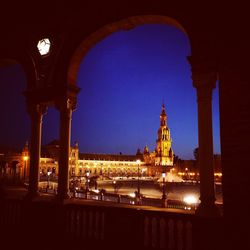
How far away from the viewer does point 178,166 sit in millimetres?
128250

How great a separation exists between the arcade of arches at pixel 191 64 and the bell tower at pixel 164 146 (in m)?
119

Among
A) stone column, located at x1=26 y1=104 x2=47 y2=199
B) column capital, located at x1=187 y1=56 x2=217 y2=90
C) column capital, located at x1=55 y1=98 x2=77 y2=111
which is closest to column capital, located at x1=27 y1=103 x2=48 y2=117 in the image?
stone column, located at x1=26 y1=104 x2=47 y2=199

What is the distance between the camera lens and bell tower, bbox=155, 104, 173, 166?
12875 cm

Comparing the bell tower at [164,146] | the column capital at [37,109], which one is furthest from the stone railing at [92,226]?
the bell tower at [164,146]

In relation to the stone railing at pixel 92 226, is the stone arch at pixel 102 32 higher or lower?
higher

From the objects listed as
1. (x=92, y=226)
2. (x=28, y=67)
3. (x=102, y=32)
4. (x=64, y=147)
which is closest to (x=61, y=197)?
(x=64, y=147)

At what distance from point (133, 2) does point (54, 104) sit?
4.16 metres

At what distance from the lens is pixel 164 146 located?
129750mm

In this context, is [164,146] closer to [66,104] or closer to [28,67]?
[28,67]

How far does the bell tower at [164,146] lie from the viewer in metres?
129

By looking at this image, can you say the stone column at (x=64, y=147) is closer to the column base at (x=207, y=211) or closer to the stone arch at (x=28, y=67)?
the stone arch at (x=28, y=67)

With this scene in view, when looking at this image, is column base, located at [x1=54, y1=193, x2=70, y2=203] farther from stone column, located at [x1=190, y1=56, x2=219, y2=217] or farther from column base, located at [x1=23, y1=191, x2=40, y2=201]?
→ stone column, located at [x1=190, y1=56, x2=219, y2=217]

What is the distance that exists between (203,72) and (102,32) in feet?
12.2

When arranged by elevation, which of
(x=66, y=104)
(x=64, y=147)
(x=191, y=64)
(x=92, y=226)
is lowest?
(x=92, y=226)
